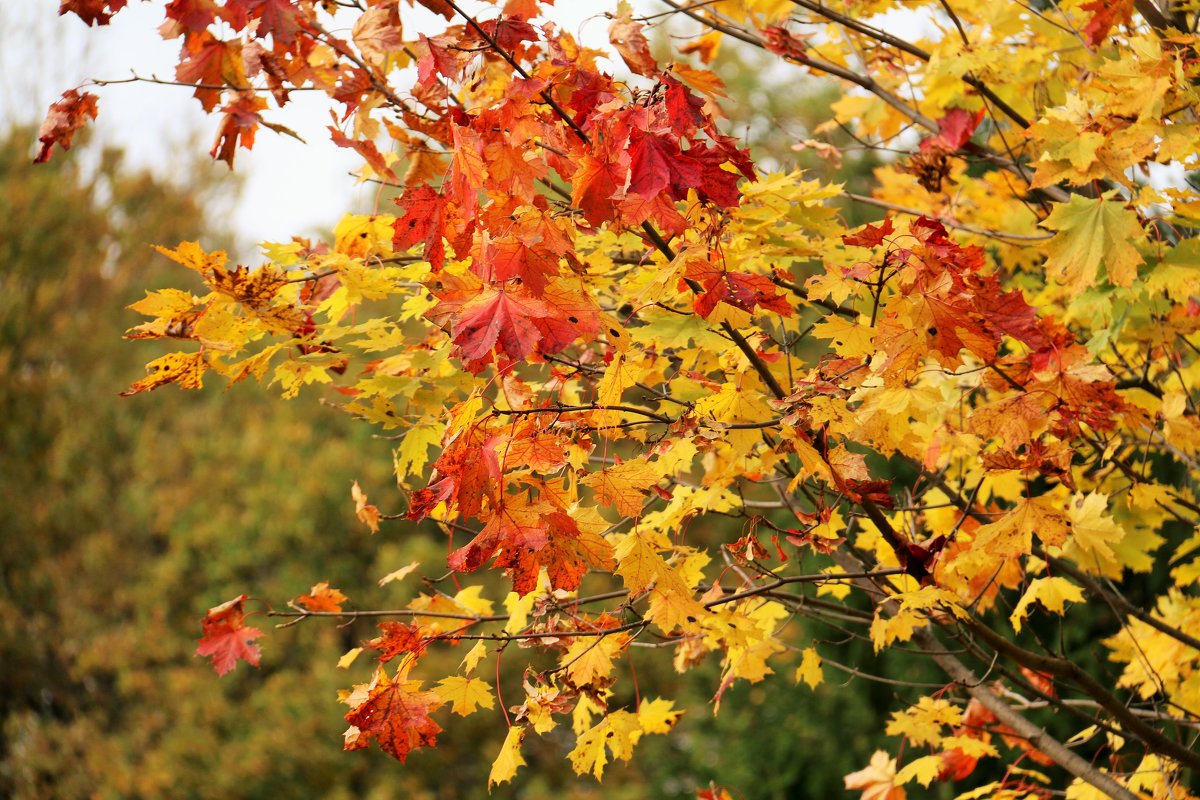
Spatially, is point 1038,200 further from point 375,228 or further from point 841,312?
point 375,228

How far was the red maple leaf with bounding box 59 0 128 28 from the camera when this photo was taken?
179 centimetres

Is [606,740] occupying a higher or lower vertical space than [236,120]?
lower

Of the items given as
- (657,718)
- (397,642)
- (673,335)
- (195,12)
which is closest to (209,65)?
(195,12)

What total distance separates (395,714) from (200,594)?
8249 millimetres

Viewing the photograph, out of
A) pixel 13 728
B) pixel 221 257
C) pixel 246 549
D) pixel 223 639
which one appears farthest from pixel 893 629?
pixel 13 728

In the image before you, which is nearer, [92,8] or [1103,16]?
[92,8]

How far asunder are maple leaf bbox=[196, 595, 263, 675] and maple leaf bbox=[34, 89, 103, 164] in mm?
897

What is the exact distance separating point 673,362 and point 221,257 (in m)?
1.04

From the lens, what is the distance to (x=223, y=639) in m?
2.07

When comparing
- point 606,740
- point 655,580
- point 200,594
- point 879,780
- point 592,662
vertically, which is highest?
point 655,580

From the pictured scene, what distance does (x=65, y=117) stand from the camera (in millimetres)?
2014

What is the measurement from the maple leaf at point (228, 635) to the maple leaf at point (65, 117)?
2.94 ft

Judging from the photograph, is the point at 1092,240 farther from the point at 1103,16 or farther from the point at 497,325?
the point at 497,325

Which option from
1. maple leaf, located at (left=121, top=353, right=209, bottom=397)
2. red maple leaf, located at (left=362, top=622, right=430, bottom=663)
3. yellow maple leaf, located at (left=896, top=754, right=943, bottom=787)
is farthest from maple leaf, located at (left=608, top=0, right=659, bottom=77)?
yellow maple leaf, located at (left=896, top=754, right=943, bottom=787)
